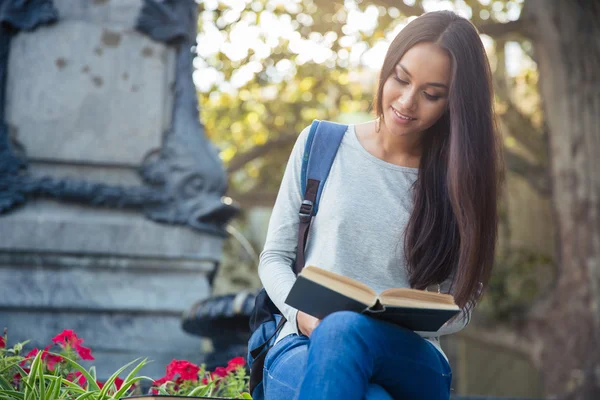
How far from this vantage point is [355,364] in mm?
2240

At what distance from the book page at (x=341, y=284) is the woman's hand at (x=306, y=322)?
23 cm

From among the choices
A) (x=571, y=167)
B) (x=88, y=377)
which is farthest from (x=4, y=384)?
(x=571, y=167)

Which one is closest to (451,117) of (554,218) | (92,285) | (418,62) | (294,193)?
(418,62)

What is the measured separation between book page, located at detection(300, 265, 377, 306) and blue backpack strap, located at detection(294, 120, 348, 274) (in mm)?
463

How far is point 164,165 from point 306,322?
9.10 ft

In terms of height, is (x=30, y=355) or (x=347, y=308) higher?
(x=347, y=308)

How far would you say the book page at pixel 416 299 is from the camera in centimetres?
227

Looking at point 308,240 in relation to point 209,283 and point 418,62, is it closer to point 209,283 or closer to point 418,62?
point 418,62

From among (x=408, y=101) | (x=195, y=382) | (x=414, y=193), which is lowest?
(x=195, y=382)

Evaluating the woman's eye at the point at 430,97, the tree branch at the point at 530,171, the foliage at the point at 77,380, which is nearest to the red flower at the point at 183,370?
the foliage at the point at 77,380

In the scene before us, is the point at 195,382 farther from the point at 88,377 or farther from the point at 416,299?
the point at 416,299

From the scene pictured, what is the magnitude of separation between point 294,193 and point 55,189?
7.99 feet

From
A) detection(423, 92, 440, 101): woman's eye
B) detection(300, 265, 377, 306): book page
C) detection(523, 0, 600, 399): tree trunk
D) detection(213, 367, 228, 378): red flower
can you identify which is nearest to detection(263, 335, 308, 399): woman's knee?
detection(300, 265, 377, 306): book page

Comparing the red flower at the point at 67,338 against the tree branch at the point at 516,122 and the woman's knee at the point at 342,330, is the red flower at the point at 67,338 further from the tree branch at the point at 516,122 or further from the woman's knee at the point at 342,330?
the tree branch at the point at 516,122
